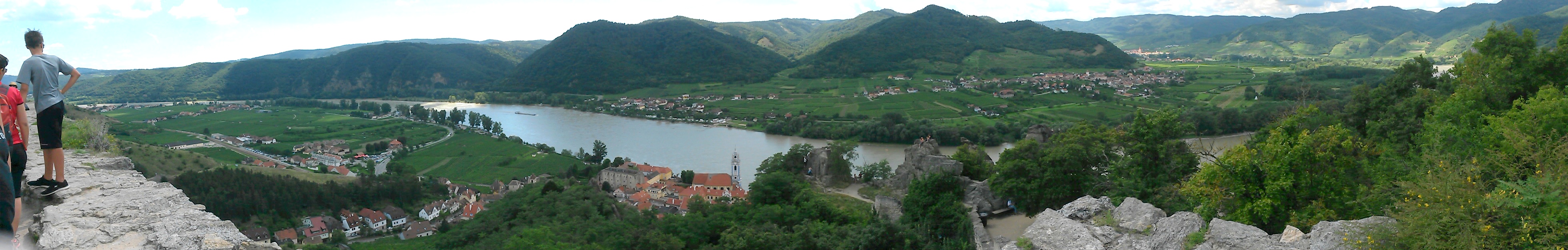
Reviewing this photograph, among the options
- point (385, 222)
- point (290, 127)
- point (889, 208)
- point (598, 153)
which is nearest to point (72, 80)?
point (889, 208)

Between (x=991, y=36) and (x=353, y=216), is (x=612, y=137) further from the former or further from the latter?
(x=991, y=36)

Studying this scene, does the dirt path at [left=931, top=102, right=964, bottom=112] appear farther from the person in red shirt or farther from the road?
the person in red shirt

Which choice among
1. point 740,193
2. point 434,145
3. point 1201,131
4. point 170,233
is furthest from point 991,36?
point 170,233

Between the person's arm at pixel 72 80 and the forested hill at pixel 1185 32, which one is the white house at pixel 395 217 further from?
the forested hill at pixel 1185 32

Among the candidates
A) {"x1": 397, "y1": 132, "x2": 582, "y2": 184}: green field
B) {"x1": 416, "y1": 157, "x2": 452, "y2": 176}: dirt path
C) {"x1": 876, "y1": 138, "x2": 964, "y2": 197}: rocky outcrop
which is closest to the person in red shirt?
{"x1": 876, "y1": 138, "x2": 964, "y2": 197}: rocky outcrop

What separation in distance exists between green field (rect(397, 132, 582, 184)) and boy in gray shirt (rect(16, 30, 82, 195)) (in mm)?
31476

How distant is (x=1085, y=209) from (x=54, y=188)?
903 centimetres

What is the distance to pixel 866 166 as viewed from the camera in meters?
26.2

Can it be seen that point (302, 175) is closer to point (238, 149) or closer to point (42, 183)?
point (238, 149)

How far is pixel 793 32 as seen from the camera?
183625mm

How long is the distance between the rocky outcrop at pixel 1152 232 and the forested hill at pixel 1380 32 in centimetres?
8110

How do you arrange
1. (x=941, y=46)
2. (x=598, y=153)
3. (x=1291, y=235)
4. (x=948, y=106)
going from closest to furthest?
(x=1291, y=235), (x=598, y=153), (x=948, y=106), (x=941, y=46)

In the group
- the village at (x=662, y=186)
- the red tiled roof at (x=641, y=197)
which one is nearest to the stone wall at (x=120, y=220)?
the village at (x=662, y=186)

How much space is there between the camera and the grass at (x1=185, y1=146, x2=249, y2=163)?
136 ft
